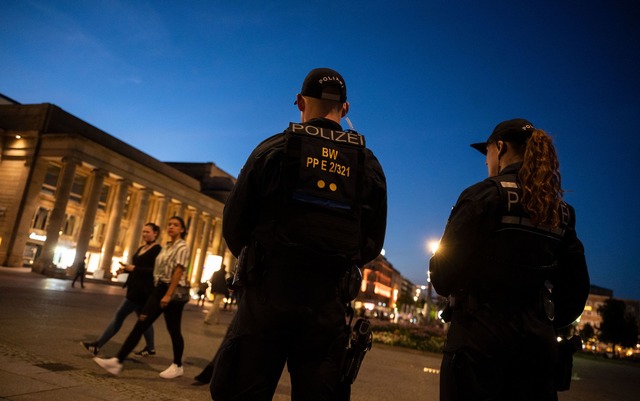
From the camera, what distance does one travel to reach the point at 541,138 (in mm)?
2791

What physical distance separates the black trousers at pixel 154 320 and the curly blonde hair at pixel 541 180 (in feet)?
17.0

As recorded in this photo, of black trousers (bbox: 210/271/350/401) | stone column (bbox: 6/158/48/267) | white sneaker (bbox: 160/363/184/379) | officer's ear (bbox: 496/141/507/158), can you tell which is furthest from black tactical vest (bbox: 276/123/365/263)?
stone column (bbox: 6/158/48/267)

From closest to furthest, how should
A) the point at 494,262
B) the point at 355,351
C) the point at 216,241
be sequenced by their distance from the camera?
the point at 355,351
the point at 494,262
the point at 216,241

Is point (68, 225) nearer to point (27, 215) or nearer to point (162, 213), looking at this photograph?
point (27, 215)

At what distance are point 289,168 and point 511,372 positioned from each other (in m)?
1.57

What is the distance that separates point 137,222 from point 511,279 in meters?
57.6

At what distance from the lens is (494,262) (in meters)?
2.44

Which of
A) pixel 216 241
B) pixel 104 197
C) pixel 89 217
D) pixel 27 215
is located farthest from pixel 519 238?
pixel 216 241

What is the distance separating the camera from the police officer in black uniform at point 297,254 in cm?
204

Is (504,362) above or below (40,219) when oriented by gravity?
below

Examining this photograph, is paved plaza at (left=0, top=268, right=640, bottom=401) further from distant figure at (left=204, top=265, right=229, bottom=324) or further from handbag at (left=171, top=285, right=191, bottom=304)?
distant figure at (left=204, top=265, right=229, bottom=324)

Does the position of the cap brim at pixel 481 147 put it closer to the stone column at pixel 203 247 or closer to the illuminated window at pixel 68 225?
the illuminated window at pixel 68 225

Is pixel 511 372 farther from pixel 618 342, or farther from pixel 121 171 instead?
pixel 618 342

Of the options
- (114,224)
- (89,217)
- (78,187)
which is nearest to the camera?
(89,217)
